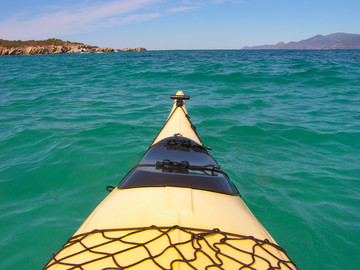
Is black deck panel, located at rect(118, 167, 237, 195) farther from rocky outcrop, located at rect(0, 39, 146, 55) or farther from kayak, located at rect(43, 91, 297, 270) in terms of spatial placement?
rocky outcrop, located at rect(0, 39, 146, 55)

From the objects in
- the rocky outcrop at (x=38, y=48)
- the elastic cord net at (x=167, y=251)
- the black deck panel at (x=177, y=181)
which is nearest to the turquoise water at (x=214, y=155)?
the black deck panel at (x=177, y=181)

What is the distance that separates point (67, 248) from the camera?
1.57m

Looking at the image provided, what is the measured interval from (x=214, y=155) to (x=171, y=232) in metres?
3.86

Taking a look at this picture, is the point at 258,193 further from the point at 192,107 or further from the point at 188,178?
the point at 192,107

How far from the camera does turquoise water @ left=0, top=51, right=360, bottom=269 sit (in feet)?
10.4

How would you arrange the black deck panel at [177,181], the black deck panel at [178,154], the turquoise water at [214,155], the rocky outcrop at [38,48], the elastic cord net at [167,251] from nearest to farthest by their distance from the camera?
the elastic cord net at [167,251] → the black deck panel at [177,181] → the black deck panel at [178,154] → the turquoise water at [214,155] → the rocky outcrop at [38,48]

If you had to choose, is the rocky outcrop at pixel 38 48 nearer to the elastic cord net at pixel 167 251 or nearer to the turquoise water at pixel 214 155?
the turquoise water at pixel 214 155

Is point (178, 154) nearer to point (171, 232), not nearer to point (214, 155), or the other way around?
point (171, 232)

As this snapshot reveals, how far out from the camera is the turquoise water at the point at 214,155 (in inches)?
124

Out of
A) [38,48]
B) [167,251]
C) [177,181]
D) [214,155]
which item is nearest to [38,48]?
[38,48]

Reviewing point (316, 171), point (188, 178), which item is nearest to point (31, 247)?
point (188, 178)

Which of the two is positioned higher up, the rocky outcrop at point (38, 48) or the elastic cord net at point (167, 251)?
the rocky outcrop at point (38, 48)

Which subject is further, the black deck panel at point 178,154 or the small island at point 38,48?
the small island at point 38,48

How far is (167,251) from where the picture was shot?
4.53ft
